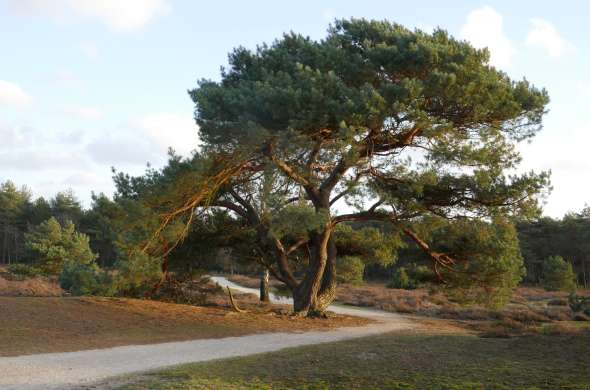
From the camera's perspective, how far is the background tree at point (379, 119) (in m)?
14.8

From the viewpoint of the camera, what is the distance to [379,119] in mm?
14891

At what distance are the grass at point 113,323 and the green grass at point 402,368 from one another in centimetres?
391

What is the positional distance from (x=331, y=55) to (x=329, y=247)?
23.2 ft

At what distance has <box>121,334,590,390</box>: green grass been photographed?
7.88 m

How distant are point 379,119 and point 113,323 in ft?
29.2

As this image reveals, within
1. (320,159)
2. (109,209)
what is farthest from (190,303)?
(320,159)

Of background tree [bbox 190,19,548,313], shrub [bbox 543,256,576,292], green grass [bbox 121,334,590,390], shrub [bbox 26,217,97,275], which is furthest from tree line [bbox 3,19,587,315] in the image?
shrub [bbox 543,256,576,292]

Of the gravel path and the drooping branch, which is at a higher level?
the drooping branch

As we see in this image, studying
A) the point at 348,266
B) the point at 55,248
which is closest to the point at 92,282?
the point at 348,266

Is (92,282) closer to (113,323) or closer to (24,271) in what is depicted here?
(113,323)

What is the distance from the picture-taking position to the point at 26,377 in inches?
323

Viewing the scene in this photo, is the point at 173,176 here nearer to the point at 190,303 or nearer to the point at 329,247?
the point at 329,247

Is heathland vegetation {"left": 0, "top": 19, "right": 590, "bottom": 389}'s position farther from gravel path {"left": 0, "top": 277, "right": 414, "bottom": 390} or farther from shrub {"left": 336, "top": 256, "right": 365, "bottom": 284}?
shrub {"left": 336, "top": 256, "right": 365, "bottom": 284}

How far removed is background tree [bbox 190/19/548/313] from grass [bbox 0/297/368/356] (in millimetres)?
3563
